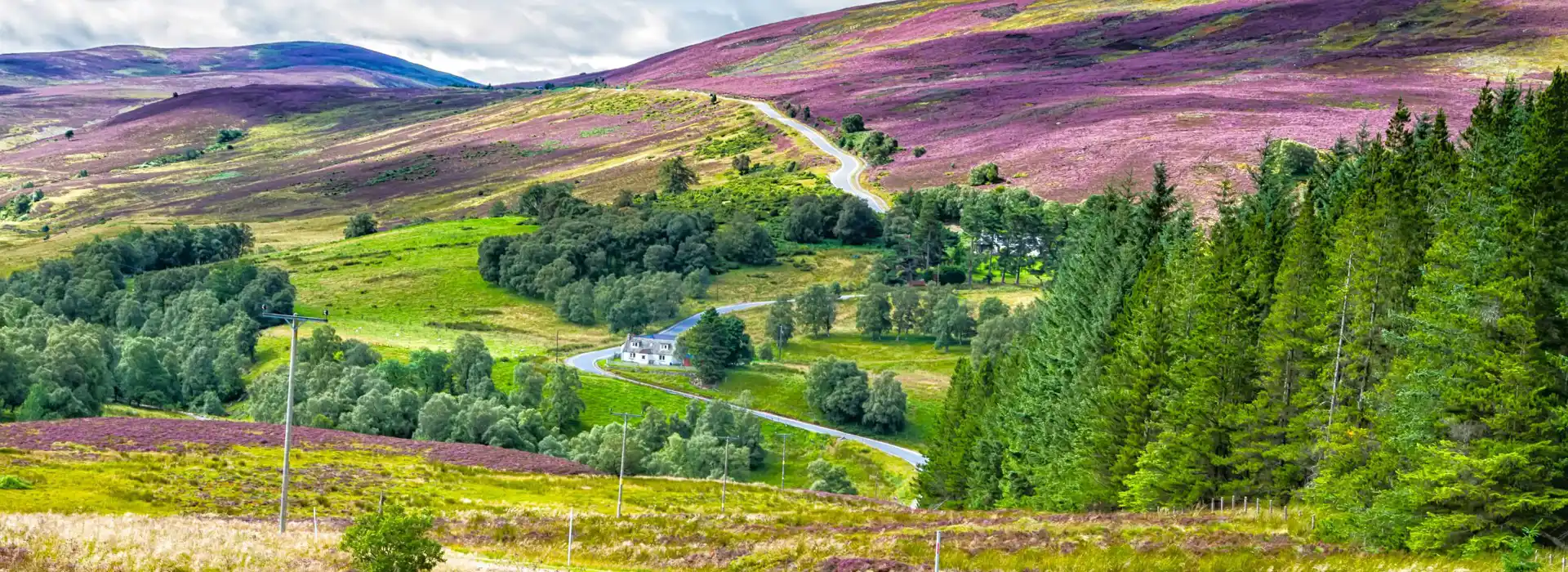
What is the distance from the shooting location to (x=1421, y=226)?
132 ft

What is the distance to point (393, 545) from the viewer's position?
1088 inches

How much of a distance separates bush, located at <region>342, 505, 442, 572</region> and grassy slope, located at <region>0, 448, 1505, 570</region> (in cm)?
246

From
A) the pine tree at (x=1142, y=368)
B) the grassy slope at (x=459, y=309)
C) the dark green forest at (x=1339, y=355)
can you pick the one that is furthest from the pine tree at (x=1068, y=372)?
the grassy slope at (x=459, y=309)

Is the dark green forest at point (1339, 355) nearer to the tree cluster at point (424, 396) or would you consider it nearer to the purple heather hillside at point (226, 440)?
the purple heather hillside at point (226, 440)

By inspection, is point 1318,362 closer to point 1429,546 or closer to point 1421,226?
point 1421,226

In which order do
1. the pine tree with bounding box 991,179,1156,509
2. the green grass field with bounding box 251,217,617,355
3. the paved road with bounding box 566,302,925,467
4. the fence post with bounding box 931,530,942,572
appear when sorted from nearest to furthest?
the fence post with bounding box 931,530,942,572 < the pine tree with bounding box 991,179,1156,509 < the paved road with bounding box 566,302,925,467 < the green grass field with bounding box 251,217,617,355

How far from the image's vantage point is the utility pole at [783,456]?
105 meters

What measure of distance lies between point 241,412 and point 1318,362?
→ 107m

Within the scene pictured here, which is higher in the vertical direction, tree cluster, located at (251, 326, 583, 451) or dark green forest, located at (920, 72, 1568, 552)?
dark green forest, located at (920, 72, 1568, 552)

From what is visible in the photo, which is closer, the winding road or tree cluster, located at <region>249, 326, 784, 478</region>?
tree cluster, located at <region>249, 326, 784, 478</region>

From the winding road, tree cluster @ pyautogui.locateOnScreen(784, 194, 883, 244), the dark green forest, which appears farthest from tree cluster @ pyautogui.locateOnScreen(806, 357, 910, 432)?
tree cluster @ pyautogui.locateOnScreen(784, 194, 883, 244)

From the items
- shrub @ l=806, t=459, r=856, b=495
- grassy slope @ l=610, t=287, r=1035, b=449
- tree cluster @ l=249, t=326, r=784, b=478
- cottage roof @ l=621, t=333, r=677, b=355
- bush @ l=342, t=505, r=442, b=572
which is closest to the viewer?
bush @ l=342, t=505, r=442, b=572

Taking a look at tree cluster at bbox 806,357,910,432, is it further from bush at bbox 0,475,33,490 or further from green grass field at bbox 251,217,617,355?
bush at bbox 0,475,33,490

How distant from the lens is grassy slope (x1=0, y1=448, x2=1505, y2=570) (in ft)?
104
